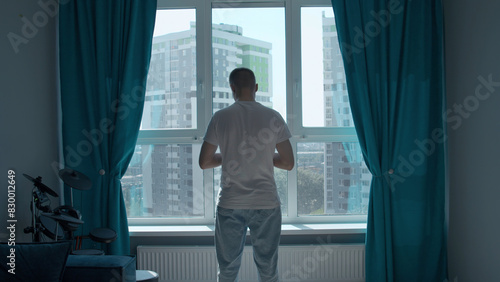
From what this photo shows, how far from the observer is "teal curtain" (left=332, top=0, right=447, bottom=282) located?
273 cm

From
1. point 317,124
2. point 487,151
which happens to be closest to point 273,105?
point 317,124

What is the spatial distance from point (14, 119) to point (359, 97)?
7.60ft

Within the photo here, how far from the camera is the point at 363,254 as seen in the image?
2.79 metres

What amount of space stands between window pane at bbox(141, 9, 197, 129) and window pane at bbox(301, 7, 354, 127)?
889 mm

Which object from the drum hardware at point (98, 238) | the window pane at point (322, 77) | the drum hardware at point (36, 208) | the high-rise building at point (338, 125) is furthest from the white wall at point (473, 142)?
the drum hardware at point (36, 208)

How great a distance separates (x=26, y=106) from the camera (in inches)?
97.7

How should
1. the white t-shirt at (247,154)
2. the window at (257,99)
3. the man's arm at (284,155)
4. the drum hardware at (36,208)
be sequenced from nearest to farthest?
the white t-shirt at (247,154)
the man's arm at (284,155)
the drum hardware at (36,208)
the window at (257,99)

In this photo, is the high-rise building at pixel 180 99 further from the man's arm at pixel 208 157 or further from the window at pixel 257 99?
the man's arm at pixel 208 157

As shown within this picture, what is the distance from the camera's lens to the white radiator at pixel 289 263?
278 cm

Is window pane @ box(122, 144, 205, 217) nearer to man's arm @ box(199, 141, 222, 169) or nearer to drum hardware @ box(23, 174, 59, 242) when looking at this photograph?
drum hardware @ box(23, 174, 59, 242)

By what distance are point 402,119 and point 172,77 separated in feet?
5.84

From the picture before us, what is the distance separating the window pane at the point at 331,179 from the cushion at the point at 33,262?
71.0 inches

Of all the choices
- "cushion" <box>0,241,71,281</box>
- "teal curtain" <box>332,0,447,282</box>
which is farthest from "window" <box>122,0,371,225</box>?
"cushion" <box>0,241,71,281</box>

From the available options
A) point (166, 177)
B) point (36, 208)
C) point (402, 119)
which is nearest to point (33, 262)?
point (36, 208)
